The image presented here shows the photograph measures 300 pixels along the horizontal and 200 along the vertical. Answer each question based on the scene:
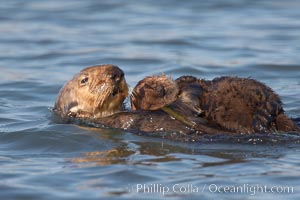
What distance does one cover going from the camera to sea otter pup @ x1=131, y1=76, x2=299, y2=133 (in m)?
6.75

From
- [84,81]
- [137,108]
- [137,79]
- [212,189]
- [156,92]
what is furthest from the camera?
[137,79]

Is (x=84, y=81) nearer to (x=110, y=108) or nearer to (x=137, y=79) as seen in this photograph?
(x=110, y=108)

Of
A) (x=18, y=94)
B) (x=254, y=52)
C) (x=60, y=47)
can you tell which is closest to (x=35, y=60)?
(x=60, y=47)

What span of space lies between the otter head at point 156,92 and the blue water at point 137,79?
31 centimetres

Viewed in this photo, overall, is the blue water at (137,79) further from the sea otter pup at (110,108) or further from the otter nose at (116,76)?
the otter nose at (116,76)

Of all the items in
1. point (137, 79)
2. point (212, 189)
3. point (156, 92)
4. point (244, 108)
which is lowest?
point (212, 189)

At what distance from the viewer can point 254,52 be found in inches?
458

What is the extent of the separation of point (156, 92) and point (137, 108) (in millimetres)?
291

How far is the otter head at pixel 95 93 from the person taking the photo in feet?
24.0

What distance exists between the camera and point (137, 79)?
1027 centimetres

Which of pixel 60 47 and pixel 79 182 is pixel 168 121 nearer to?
pixel 79 182

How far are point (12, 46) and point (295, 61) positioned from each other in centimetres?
420

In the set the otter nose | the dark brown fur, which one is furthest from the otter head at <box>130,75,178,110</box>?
the dark brown fur

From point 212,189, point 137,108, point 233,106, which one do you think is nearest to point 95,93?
point 137,108
